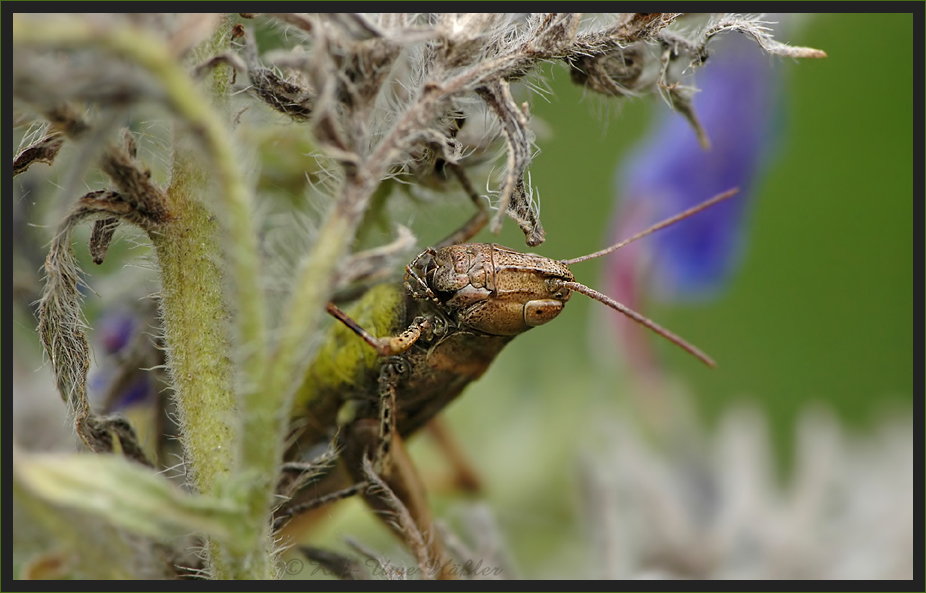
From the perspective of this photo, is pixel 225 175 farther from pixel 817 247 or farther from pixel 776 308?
pixel 776 308

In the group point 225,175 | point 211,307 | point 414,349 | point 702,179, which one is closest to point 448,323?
point 414,349

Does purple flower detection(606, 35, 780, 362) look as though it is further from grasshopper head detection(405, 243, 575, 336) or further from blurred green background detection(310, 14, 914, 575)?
grasshopper head detection(405, 243, 575, 336)

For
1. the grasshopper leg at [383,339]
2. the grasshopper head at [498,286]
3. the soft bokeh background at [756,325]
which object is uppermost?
the grasshopper head at [498,286]

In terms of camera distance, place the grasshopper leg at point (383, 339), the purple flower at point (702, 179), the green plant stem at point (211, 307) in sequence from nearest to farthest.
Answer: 1. the green plant stem at point (211, 307)
2. the grasshopper leg at point (383, 339)
3. the purple flower at point (702, 179)

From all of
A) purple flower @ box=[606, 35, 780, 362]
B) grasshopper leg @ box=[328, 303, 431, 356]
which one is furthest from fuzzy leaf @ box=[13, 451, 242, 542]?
purple flower @ box=[606, 35, 780, 362]

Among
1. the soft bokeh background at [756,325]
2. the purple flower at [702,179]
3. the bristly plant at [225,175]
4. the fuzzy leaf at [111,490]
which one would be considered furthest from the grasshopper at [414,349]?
the purple flower at [702,179]

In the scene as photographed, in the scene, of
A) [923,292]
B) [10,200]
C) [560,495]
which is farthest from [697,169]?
[10,200]

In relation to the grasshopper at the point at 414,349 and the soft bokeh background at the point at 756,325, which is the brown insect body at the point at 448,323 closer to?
the grasshopper at the point at 414,349

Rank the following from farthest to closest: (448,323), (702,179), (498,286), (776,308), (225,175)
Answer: (776,308) < (702,179) < (448,323) < (498,286) < (225,175)
